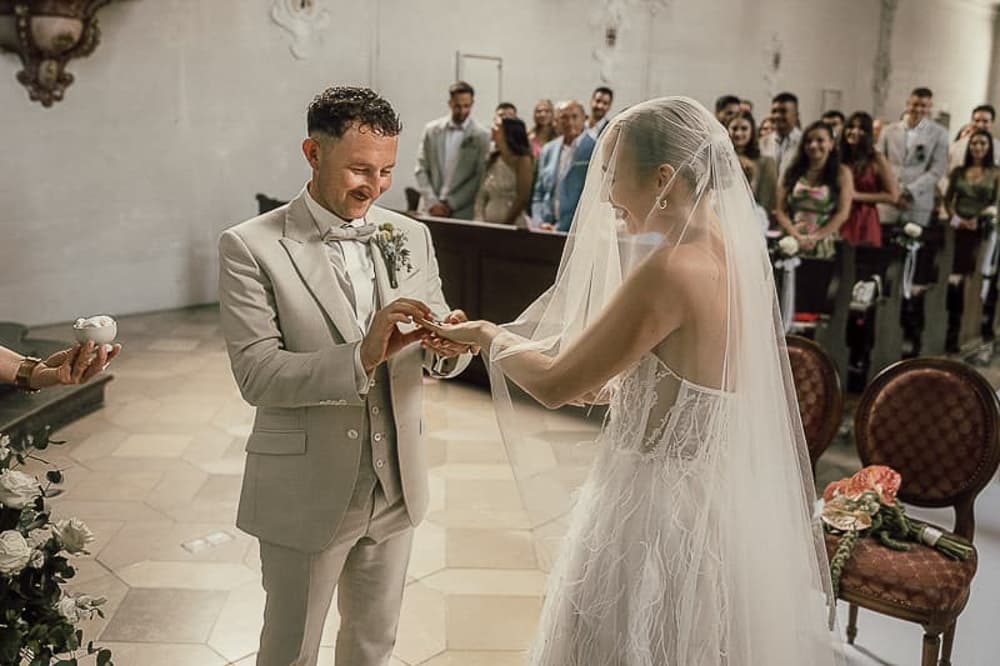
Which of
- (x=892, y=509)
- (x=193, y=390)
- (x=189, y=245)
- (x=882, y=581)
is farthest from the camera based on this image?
(x=189, y=245)

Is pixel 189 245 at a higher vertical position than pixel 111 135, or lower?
lower

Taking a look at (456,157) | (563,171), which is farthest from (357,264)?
(456,157)

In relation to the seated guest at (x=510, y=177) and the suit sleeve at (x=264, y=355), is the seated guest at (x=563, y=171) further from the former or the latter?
the suit sleeve at (x=264, y=355)

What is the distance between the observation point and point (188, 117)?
8523 millimetres

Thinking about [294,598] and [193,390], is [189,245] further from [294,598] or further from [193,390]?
[294,598]

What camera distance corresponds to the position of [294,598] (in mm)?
2029

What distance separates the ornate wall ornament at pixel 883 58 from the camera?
51.8 feet

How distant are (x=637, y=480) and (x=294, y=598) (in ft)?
2.52

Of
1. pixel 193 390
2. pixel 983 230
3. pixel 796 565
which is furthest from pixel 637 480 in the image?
pixel 983 230

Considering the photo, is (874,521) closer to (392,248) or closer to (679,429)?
(679,429)

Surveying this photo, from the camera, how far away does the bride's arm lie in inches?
71.7

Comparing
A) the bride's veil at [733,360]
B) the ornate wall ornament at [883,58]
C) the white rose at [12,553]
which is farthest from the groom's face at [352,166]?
the ornate wall ornament at [883,58]

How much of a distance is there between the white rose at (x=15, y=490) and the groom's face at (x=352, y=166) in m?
0.77

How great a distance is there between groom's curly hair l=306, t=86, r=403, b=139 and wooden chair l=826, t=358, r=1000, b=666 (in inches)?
77.2
